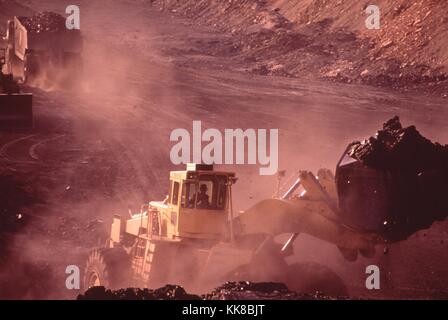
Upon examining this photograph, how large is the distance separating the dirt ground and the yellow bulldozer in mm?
2376

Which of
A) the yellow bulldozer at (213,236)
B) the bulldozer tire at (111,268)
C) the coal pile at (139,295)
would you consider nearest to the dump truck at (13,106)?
the bulldozer tire at (111,268)

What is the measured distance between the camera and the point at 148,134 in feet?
128

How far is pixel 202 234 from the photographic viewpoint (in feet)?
60.5

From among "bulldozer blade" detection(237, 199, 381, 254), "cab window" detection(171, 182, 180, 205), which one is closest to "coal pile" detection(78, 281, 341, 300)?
"cab window" detection(171, 182, 180, 205)

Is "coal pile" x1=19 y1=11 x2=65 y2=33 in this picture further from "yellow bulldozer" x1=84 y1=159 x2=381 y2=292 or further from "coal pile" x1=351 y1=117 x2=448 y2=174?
"coal pile" x1=351 y1=117 x2=448 y2=174

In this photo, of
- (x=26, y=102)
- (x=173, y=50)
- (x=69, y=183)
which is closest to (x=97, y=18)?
(x=173, y=50)

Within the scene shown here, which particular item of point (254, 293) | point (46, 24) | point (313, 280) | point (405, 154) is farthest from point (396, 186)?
point (46, 24)

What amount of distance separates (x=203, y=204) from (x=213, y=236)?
0.64 metres

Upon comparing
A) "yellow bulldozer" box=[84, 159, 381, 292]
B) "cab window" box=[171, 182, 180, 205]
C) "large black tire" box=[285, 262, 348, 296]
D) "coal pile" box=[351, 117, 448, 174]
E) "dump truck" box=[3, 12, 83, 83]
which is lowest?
"large black tire" box=[285, 262, 348, 296]

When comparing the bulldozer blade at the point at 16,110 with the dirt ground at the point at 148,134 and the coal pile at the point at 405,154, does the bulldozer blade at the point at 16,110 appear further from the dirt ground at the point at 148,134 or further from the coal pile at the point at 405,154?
the coal pile at the point at 405,154

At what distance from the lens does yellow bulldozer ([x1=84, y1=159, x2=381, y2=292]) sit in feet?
59.0

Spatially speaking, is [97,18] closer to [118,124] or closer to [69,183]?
[118,124]

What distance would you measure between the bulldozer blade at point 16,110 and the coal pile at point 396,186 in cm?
1873

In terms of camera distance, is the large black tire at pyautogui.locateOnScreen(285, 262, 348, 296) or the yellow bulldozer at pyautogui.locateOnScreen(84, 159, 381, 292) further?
the large black tire at pyautogui.locateOnScreen(285, 262, 348, 296)
